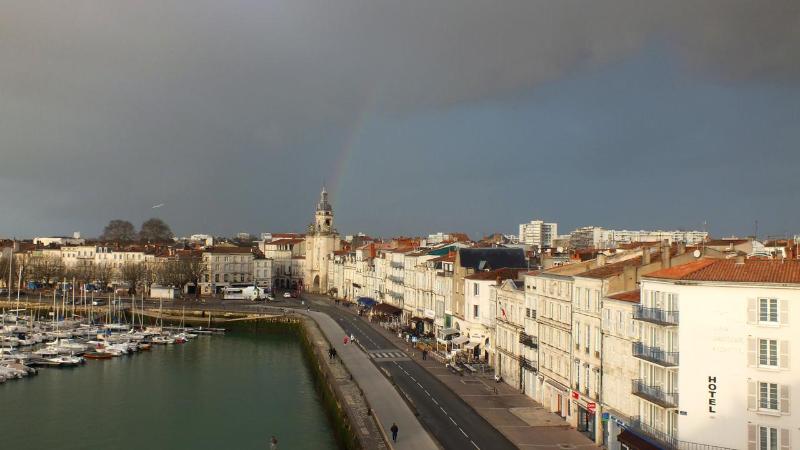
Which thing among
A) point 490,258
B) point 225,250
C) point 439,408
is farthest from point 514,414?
point 225,250

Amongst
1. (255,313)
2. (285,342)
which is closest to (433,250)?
(285,342)

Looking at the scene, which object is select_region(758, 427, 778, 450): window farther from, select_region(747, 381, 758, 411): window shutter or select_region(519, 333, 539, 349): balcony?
select_region(519, 333, 539, 349): balcony

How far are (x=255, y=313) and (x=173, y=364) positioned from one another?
28.2m

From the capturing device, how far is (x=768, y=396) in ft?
80.3

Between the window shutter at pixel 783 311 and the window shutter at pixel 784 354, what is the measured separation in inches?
27.3

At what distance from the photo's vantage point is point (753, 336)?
81.1ft

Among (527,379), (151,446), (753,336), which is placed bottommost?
(151,446)

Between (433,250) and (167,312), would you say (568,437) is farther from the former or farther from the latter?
(167,312)

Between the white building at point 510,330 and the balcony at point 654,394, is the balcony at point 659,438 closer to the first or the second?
the balcony at point 654,394

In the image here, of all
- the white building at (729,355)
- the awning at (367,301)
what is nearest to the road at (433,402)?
the white building at (729,355)

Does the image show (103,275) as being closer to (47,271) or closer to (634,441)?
(47,271)

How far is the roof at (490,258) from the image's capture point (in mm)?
64625

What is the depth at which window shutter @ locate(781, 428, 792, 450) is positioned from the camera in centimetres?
2388

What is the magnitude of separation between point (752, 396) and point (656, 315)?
4.34 meters
